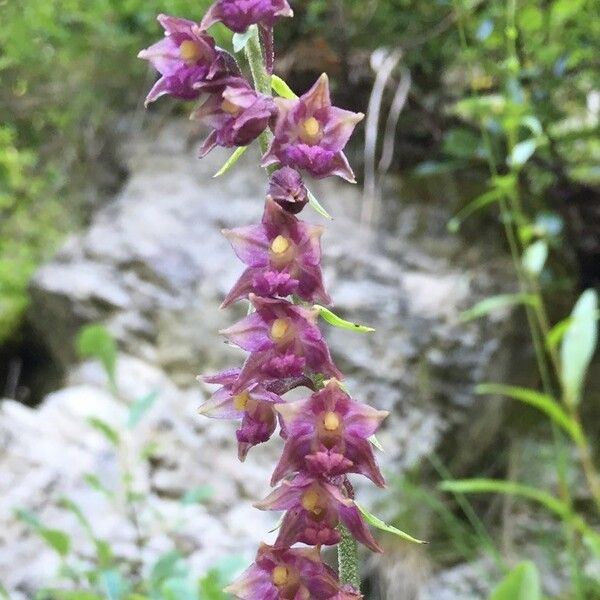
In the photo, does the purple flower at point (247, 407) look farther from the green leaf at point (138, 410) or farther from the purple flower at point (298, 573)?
the green leaf at point (138, 410)

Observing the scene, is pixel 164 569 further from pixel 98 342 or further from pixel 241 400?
pixel 241 400

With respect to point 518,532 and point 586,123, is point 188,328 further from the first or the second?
point 586,123

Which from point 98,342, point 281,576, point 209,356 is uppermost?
point 209,356

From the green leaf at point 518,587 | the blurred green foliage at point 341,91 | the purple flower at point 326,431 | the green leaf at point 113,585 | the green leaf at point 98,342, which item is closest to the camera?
the purple flower at point 326,431

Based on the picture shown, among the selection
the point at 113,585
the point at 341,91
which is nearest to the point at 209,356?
the point at 341,91

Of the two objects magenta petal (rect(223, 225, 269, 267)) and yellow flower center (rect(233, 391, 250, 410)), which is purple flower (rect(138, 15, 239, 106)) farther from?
yellow flower center (rect(233, 391, 250, 410))

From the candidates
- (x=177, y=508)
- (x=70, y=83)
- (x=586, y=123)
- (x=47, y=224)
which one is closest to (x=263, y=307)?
(x=177, y=508)

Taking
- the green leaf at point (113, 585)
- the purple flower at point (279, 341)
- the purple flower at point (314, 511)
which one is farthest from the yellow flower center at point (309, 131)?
the green leaf at point (113, 585)
